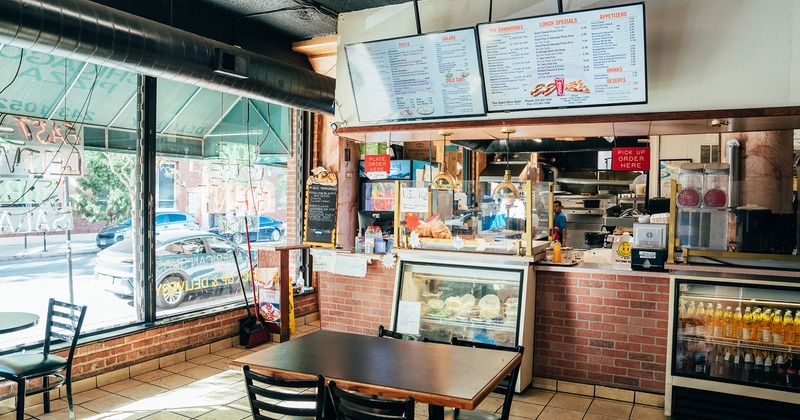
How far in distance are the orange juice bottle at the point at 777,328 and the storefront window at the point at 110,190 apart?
5.64m

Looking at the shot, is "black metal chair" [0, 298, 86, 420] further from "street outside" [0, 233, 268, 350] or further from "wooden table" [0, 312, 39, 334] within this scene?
"street outside" [0, 233, 268, 350]

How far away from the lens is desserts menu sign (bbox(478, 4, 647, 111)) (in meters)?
3.98

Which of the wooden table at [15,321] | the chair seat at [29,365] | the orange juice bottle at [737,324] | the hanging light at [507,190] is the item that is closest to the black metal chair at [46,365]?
the chair seat at [29,365]

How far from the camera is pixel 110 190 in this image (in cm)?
559

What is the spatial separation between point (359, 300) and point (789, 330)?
3.77 meters

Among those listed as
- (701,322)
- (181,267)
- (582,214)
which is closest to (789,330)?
(701,322)

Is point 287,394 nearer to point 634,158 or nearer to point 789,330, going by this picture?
point 789,330

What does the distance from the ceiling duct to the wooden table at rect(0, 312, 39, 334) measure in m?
1.88

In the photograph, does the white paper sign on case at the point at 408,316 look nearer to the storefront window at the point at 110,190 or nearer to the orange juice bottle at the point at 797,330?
the storefront window at the point at 110,190

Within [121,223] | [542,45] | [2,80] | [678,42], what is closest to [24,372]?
[121,223]

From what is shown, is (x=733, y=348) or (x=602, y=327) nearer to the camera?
(x=733, y=348)

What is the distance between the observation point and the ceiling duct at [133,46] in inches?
145

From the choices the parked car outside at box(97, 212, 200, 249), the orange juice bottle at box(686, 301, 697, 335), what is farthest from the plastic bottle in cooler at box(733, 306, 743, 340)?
the parked car outside at box(97, 212, 200, 249)

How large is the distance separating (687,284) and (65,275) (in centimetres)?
547
